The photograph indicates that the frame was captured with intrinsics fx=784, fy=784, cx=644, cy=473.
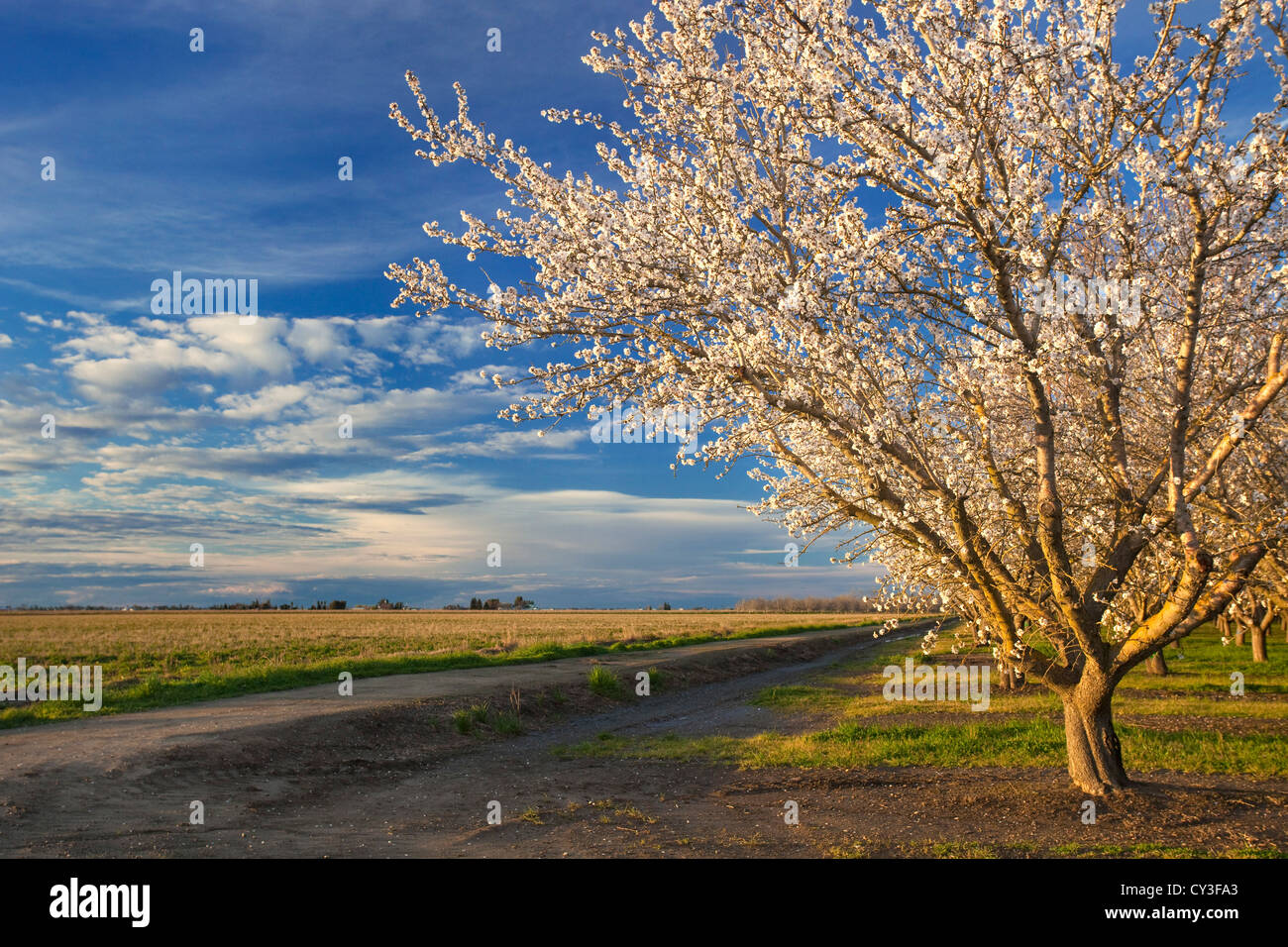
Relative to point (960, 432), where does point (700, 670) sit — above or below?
below

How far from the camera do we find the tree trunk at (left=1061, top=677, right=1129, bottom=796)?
10.3 metres

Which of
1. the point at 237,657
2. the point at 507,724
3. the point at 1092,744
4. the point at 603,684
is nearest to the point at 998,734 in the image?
the point at 1092,744

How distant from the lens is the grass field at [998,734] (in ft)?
45.0

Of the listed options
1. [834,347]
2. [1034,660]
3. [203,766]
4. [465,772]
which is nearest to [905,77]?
[834,347]

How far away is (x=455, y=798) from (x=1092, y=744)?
9095 mm

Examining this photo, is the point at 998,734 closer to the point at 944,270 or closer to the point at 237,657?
the point at 944,270

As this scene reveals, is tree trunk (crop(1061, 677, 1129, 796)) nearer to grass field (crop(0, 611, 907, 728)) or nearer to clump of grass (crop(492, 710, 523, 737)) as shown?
clump of grass (crop(492, 710, 523, 737))

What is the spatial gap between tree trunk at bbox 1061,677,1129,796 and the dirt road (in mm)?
410

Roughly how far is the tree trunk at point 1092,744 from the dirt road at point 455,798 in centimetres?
41

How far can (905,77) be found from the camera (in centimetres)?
769

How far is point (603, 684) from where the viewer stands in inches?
980

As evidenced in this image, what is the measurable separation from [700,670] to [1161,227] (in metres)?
26.1

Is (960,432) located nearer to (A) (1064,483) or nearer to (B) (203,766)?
(A) (1064,483)

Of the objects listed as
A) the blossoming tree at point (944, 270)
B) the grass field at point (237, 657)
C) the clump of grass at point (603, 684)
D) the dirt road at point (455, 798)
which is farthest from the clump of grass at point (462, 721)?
the blossoming tree at point (944, 270)
